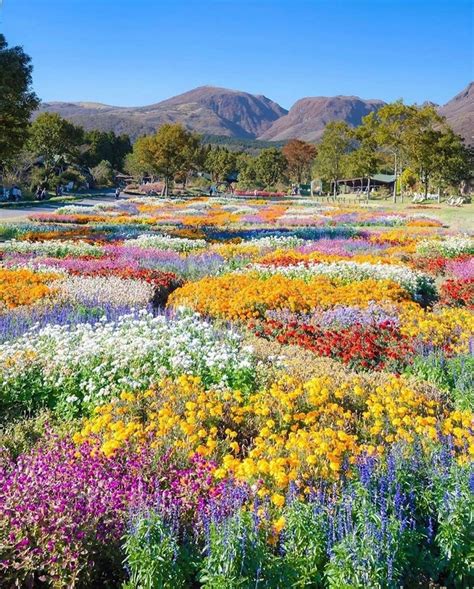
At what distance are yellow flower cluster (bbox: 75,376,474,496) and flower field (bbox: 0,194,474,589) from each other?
0.9 inches

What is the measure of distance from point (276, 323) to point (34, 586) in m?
6.30

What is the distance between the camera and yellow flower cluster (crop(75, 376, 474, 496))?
424 cm

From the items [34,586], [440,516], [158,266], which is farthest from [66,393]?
[158,266]

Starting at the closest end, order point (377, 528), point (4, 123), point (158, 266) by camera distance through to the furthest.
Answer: point (377, 528) → point (158, 266) → point (4, 123)

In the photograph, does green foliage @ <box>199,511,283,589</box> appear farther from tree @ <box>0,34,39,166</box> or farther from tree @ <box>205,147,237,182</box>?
tree @ <box>205,147,237,182</box>

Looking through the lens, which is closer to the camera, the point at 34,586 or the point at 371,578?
the point at 371,578

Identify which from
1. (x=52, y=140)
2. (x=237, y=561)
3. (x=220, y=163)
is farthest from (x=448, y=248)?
(x=220, y=163)

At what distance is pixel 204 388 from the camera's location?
6.22 meters

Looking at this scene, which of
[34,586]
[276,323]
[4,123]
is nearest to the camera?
[34,586]

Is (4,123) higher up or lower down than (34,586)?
higher up

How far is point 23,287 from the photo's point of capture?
441 inches

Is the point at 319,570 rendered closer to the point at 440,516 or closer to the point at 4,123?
the point at 440,516

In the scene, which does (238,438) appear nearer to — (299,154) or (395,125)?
(395,125)

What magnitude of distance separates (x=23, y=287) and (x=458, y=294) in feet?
29.6
